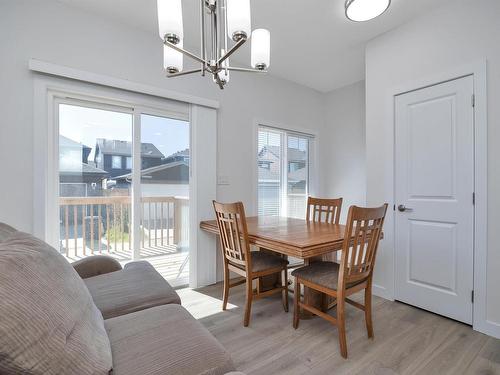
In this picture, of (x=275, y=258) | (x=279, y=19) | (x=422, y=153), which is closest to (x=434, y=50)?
(x=422, y=153)

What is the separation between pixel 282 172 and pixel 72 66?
106 inches

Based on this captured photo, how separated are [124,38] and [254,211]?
89.8 inches

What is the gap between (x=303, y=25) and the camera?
94.3 inches

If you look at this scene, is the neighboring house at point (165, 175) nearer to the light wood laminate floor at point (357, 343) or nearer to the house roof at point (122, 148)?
the house roof at point (122, 148)

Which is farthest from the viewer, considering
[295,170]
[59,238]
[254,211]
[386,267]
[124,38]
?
[295,170]

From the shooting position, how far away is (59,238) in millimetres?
2178

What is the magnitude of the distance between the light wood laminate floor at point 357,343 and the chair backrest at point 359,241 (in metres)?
0.47

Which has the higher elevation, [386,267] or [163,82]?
[163,82]

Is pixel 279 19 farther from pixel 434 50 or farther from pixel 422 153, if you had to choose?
pixel 422 153

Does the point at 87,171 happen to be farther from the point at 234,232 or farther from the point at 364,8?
the point at 364,8

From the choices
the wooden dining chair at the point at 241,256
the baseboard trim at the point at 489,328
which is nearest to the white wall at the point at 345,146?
the baseboard trim at the point at 489,328

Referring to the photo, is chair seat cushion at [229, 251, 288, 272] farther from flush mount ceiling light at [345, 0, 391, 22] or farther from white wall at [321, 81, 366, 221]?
flush mount ceiling light at [345, 0, 391, 22]

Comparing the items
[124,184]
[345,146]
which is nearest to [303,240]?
[124,184]

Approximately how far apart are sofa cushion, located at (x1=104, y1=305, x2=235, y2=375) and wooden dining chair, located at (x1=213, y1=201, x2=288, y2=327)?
0.83m
